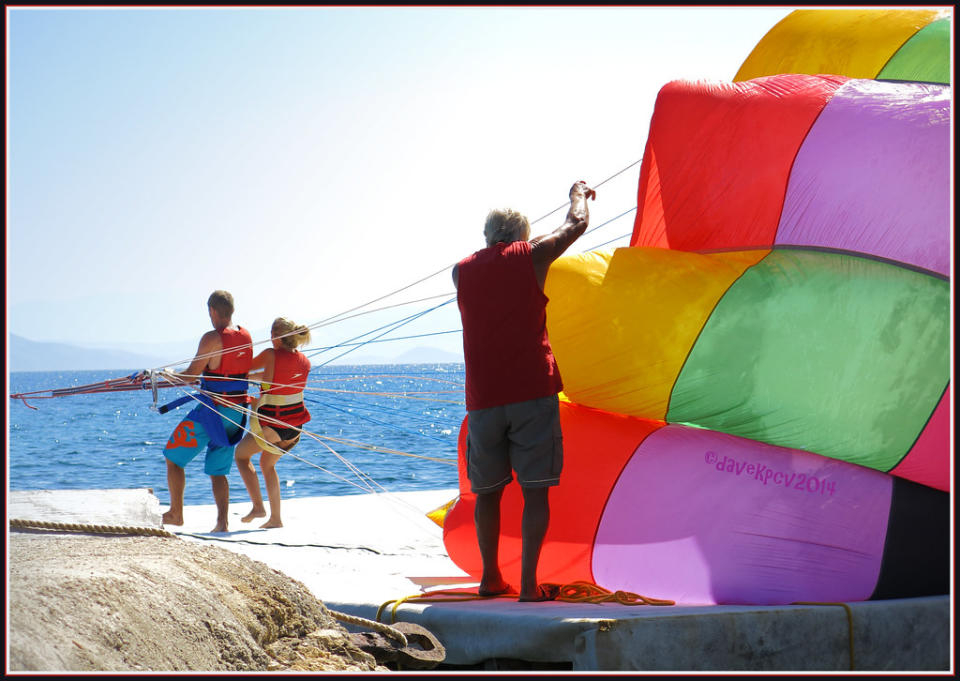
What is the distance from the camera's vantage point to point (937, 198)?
378 cm

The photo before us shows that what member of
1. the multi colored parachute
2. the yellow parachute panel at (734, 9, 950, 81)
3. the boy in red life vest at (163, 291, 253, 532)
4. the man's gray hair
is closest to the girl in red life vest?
the boy in red life vest at (163, 291, 253, 532)

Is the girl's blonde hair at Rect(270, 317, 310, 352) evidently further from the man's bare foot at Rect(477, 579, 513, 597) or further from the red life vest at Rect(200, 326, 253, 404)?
the man's bare foot at Rect(477, 579, 513, 597)

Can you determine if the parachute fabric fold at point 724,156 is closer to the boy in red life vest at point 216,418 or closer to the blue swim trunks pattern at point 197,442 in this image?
the boy in red life vest at point 216,418

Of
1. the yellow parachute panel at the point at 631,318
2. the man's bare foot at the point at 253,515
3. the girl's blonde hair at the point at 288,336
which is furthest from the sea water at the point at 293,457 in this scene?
the yellow parachute panel at the point at 631,318

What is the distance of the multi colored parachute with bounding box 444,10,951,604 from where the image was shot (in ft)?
12.5

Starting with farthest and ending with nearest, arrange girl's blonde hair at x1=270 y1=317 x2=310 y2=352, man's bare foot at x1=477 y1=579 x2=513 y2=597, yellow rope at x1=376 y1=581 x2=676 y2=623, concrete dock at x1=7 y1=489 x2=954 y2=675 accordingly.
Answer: girl's blonde hair at x1=270 y1=317 x2=310 y2=352
man's bare foot at x1=477 y1=579 x2=513 y2=597
yellow rope at x1=376 y1=581 x2=676 y2=623
concrete dock at x1=7 y1=489 x2=954 y2=675

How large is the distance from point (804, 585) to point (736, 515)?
0.36m

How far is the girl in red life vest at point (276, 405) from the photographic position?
6398mm

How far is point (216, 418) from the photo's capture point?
6219 millimetres

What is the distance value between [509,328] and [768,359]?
1109 mm

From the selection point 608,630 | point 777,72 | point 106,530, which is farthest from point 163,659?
point 777,72

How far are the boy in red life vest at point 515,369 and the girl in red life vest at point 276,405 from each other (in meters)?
2.74

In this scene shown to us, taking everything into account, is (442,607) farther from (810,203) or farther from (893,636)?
(810,203)

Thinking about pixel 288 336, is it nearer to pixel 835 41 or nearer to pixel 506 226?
pixel 506 226
